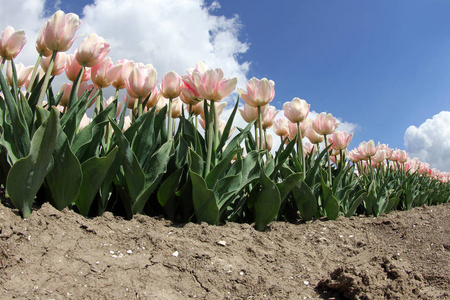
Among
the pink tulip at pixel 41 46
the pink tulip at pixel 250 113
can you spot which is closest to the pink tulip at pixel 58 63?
the pink tulip at pixel 41 46

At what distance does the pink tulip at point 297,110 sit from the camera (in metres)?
2.48

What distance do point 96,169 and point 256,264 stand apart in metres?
0.84

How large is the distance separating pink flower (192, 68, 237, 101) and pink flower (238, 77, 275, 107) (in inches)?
10.7

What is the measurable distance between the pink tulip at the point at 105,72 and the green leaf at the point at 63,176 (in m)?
0.60

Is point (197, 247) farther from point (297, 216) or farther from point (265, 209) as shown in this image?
point (297, 216)

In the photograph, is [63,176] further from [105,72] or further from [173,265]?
[105,72]

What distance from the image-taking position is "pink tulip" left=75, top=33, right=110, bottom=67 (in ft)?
5.69

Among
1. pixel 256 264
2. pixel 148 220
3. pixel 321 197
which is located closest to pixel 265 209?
pixel 256 264

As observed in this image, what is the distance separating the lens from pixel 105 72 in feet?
6.28

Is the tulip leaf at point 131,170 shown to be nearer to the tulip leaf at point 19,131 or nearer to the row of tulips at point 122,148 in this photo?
the row of tulips at point 122,148

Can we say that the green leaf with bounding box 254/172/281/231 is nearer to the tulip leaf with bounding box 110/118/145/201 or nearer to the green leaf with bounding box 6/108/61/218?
the tulip leaf with bounding box 110/118/145/201

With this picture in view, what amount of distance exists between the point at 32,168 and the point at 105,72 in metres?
0.80

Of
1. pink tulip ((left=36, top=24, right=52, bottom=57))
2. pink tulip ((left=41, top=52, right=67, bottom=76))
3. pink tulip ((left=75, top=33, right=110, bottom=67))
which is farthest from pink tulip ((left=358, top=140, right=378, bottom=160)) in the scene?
pink tulip ((left=36, top=24, right=52, bottom=57))

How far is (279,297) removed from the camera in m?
1.24
